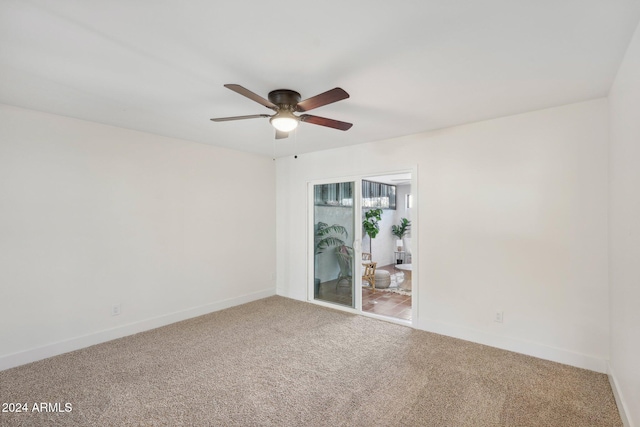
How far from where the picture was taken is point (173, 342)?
10.8 ft

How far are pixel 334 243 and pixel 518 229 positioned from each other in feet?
8.19

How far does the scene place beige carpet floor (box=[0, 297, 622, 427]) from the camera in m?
2.06

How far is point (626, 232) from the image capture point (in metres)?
1.91

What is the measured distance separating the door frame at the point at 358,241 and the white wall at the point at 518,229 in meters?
0.05

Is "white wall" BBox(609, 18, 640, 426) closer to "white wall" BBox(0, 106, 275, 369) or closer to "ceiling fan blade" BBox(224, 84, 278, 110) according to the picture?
"ceiling fan blade" BBox(224, 84, 278, 110)

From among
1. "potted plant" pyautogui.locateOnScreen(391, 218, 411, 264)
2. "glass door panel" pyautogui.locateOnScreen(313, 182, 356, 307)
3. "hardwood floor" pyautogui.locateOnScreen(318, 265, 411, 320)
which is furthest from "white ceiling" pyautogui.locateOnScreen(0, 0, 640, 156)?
"potted plant" pyautogui.locateOnScreen(391, 218, 411, 264)

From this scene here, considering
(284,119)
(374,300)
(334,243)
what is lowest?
(374,300)

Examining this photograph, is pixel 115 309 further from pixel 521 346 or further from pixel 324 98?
pixel 521 346

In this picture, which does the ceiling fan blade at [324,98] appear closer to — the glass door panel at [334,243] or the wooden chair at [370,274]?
the glass door panel at [334,243]

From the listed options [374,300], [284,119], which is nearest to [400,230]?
[374,300]

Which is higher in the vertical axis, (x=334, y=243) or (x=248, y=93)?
(x=248, y=93)

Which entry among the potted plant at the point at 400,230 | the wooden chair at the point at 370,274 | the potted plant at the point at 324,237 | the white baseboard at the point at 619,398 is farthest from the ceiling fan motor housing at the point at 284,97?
the potted plant at the point at 400,230

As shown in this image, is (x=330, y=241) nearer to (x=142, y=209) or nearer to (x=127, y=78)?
(x=142, y=209)

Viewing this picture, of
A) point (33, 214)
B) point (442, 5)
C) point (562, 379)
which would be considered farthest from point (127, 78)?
point (562, 379)
